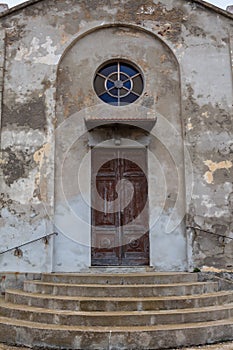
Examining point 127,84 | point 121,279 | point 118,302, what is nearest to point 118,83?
point 127,84

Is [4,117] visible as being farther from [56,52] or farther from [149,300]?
[149,300]

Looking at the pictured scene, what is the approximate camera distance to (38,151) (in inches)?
367

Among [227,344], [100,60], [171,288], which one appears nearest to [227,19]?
[100,60]

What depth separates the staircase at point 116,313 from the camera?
5703mm

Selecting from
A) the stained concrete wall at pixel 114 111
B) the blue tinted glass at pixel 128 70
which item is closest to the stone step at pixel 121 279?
the stained concrete wall at pixel 114 111

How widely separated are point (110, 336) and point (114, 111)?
5.23m

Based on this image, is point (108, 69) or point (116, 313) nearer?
point (116, 313)

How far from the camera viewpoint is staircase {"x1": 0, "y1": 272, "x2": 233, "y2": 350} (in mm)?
5703

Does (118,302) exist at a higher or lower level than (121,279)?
lower

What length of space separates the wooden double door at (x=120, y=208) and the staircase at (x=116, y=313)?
1865 millimetres

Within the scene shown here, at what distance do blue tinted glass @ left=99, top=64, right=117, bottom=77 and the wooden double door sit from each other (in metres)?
1.93

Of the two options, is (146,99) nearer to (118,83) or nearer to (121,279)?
(118,83)

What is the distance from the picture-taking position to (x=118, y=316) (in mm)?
6000

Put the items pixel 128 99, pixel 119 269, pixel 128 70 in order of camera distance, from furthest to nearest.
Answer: pixel 128 70, pixel 128 99, pixel 119 269
